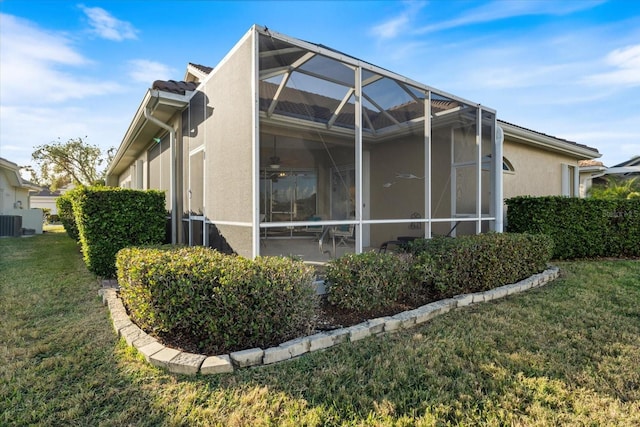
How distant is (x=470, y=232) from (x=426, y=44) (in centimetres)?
473

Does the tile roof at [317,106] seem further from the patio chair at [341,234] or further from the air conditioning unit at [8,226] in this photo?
the air conditioning unit at [8,226]

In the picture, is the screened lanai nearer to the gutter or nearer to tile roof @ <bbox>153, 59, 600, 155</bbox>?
tile roof @ <bbox>153, 59, 600, 155</bbox>

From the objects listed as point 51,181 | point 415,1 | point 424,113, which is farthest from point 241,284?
point 51,181

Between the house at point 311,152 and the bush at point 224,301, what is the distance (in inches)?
36.0

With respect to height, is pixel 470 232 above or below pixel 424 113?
below

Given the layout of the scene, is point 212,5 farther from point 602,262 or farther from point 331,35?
point 602,262

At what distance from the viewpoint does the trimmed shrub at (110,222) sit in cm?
530

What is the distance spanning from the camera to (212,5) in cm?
680

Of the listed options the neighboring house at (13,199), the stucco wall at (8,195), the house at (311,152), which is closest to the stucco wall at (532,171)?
the house at (311,152)

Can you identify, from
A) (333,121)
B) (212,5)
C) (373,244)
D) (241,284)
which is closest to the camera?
(241,284)

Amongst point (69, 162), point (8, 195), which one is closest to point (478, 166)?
point (8, 195)

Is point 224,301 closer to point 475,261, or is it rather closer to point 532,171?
point 475,261

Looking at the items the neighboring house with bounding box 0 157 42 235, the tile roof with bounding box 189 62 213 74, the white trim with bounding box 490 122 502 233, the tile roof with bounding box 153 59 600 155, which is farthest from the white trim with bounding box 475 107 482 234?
the neighboring house with bounding box 0 157 42 235

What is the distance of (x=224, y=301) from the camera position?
2.92 metres
